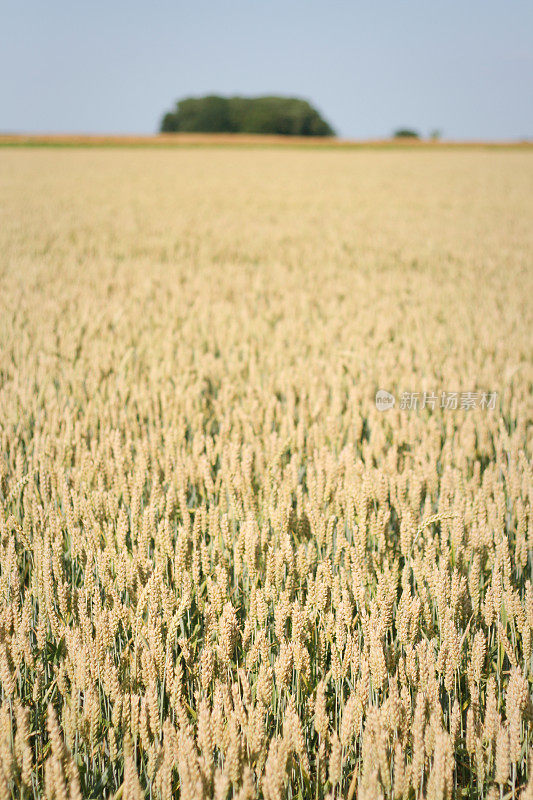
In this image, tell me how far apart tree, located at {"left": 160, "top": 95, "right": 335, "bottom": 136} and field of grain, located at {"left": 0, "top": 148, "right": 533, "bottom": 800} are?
7065cm

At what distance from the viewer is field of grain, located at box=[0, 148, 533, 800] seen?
100cm

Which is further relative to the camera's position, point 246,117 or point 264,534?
point 246,117

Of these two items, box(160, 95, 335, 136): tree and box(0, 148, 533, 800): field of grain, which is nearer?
box(0, 148, 533, 800): field of grain

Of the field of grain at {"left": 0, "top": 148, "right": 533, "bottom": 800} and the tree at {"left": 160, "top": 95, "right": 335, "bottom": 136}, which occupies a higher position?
the tree at {"left": 160, "top": 95, "right": 335, "bottom": 136}

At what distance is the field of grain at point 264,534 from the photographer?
1.00 meters

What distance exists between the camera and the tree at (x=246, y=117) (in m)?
69.0

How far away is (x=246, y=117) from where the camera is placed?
72.6 m

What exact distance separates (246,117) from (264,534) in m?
79.5

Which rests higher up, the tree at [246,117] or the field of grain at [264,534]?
the tree at [246,117]

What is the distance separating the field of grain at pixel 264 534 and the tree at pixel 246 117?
70.7m

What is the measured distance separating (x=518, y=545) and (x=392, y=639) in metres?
0.47

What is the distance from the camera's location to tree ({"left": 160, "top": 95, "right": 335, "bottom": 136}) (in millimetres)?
69000

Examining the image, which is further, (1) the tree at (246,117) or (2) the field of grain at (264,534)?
(1) the tree at (246,117)

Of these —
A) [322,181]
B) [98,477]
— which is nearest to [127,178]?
[322,181]
